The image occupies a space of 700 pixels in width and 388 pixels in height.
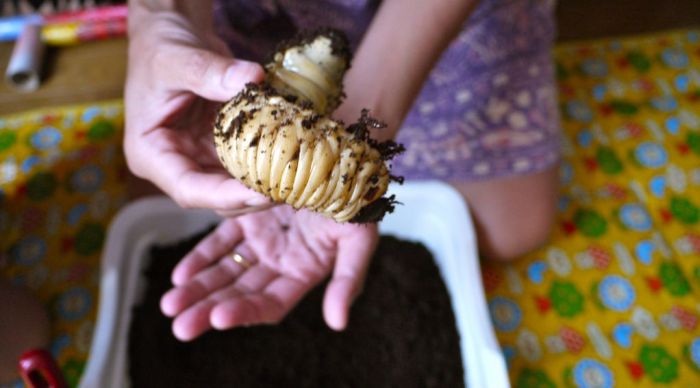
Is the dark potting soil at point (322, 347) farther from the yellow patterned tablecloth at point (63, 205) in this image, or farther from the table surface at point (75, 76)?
the table surface at point (75, 76)

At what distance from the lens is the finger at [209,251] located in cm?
96

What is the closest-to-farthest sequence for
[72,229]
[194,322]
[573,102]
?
1. [194,322]
2. [72,229]
3. [573,102]

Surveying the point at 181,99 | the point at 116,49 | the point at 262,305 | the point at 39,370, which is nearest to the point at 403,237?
the point at 262,305

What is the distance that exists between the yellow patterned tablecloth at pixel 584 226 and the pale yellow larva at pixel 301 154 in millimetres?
707

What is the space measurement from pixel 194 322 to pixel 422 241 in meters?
0.52

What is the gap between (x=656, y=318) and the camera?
3.93ft

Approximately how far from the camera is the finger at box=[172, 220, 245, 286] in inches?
37.7

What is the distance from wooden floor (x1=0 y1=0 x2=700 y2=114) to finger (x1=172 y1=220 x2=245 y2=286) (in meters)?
0.73

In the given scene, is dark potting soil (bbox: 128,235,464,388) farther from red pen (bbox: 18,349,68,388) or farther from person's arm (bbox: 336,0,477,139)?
person's arm (bbox: 336,0,477,139)

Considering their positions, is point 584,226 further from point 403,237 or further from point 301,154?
point 301,154

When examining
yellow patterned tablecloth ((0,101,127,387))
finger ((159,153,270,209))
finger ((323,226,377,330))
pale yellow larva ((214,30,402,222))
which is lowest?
yellow patterned tablecloth ((0,101,127,387))

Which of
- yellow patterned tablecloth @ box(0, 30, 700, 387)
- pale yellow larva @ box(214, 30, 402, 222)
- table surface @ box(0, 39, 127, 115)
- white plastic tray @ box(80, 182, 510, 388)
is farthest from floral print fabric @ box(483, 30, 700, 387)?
table surface @ box(0, 39, 127, 115)

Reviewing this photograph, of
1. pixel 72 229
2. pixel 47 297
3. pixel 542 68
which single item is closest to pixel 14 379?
pixel 47 297

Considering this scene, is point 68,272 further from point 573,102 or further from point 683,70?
point 683,70
